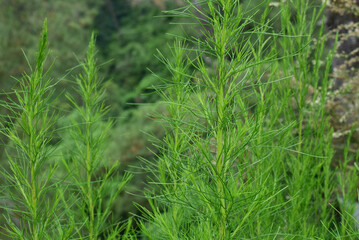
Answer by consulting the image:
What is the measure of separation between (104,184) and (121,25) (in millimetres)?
7390

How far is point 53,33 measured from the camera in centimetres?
595

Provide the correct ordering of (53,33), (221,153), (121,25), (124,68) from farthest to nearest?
1. (121,25)
2. (124,68)
3. (53,33)
4. (221,153)

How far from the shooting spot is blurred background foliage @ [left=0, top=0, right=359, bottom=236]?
3.73 metres

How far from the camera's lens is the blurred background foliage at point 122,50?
3.73 m

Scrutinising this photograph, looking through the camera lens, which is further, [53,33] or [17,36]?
[53,33]

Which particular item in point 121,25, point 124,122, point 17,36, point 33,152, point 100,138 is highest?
point 33,152

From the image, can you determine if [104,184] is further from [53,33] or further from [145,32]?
[145,32]

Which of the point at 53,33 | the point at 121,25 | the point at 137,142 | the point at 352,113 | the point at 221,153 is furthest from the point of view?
the point at 121,25

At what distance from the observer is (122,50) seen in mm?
7898

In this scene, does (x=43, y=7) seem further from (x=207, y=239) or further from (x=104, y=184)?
(x=207, y=239)

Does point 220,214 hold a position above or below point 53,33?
above

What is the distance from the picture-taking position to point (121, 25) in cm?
863

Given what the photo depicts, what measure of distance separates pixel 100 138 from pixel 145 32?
6578 millimetres

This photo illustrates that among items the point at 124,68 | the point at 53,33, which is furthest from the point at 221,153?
the point at 124,68
